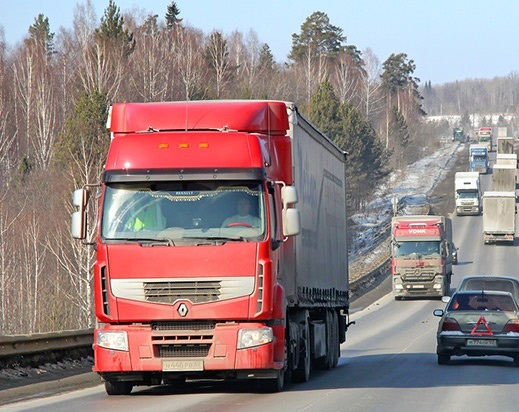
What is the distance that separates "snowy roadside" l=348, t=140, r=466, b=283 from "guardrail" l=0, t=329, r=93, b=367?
38.5m

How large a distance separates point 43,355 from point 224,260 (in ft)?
17.1

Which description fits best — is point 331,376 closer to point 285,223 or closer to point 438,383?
point 438,383

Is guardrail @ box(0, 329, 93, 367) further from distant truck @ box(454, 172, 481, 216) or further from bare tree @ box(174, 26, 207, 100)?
distant truck @ box(454, 172, 481, 216)

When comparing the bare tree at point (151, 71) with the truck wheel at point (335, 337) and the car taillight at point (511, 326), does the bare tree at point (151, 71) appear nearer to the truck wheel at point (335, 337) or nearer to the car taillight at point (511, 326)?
the truck wheel at point (335, 337)

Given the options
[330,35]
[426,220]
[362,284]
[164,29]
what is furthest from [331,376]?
[330,35]

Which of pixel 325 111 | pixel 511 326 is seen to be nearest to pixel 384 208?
pixel 325 111

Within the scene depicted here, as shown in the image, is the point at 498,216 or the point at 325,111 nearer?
the point at 498,216

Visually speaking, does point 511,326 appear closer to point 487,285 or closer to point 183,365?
point 487,285

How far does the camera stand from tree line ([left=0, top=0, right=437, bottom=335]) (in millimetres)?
53312

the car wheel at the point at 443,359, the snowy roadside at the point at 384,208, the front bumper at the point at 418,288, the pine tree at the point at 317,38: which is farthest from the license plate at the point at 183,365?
the pine tree at the point at 317,38

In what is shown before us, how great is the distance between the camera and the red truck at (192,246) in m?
13.9

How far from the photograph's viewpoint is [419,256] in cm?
5075

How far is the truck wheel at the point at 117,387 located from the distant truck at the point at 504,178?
81.3 metres

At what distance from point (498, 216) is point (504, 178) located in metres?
20.7
